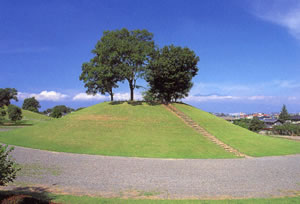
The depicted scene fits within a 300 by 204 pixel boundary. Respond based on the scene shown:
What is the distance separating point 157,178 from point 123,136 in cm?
1786

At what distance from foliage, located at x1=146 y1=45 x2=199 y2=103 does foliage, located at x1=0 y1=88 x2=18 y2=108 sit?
108 meters

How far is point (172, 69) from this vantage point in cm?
5197

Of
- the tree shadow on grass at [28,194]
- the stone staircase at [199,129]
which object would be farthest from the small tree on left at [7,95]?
the tree shadow on grass at [28,194]

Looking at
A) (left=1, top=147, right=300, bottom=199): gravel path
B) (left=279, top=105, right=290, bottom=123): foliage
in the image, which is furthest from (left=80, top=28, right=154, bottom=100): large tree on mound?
(left=279, top=105, right=290, bottom=123): foliage

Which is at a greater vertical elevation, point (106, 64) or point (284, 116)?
point (106, 64)

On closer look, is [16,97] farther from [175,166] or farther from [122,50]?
[175,166]

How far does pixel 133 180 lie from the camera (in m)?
16.3

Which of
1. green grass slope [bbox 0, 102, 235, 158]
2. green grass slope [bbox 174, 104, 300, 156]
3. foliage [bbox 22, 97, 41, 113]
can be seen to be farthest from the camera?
foliage [bbox 22, 97, 41, 113]

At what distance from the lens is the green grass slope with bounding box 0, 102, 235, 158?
2925 cm

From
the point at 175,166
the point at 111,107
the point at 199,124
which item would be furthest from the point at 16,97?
the point at 175,166

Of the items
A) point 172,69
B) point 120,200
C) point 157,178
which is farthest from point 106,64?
point 120,200

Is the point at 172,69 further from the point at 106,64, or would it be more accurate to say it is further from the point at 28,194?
the point at 28,194

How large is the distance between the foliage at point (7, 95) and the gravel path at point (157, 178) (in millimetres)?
123404

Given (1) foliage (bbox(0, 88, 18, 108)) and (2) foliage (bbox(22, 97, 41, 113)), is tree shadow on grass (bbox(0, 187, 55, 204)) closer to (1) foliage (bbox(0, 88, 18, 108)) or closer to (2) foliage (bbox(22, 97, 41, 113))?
(1) foliage (bbox(0, 88, 18, 108))
